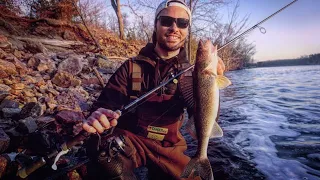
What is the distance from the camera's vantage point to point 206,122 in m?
2.24

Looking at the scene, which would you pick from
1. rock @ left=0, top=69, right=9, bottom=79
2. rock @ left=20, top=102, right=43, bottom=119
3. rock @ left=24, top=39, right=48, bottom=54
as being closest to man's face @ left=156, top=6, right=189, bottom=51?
rock @ left=20, top=102, right=43, bottom=119

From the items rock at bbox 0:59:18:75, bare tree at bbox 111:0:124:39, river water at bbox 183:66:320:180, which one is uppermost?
bare tree at bbox 111:0:124:39

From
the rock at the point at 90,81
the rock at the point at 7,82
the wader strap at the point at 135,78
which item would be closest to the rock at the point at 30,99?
the rock at the point at 7,82

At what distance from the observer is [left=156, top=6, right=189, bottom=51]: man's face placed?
11.6ft

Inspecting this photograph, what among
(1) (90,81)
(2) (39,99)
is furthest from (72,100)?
(1) (90,81)

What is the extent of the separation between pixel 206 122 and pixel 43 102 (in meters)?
5.06

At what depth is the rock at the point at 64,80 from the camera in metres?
7.56

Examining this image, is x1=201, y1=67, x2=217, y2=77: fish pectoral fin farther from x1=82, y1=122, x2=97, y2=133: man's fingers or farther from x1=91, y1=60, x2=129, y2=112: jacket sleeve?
x1=91, y1=60, x2=129, y2=112: jacket sleeve

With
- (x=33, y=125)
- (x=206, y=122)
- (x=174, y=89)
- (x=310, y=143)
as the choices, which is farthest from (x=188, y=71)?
(x=310, y=143)

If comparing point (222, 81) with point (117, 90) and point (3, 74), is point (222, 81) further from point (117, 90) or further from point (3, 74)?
point (3, 74)

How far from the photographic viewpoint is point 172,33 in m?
3.54

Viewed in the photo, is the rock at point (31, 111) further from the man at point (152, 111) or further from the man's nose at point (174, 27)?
Answer: the man's nose at point (174, 27)

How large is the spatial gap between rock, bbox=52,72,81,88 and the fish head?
256 inches

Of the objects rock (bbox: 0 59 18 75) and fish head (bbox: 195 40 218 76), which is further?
rock (bbox: 0 59 18 75)
